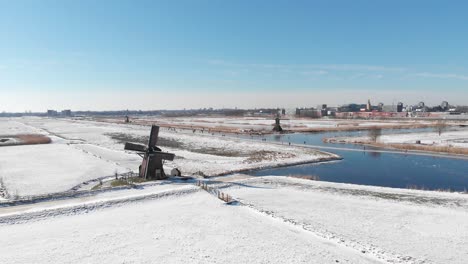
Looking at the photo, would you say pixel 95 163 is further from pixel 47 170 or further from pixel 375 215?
pixel 375 215

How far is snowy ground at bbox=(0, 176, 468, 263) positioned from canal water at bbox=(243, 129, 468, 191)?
223 inches

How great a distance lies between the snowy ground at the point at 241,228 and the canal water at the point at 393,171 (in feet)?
18.6

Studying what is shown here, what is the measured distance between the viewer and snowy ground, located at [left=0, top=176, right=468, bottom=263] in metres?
14.6

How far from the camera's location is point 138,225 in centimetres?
1808

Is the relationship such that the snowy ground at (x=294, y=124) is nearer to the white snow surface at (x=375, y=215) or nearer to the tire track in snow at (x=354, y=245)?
the white snow surface at (x=375, y=215)

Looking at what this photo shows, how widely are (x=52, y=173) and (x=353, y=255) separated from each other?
27625mm

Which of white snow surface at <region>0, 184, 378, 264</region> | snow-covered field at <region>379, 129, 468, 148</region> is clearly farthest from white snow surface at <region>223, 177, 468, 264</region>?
snow-covered field at <region>379, 129, 468, 148</region>

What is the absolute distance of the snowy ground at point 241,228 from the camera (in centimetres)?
1459

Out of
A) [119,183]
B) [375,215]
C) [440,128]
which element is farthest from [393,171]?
[440,128]

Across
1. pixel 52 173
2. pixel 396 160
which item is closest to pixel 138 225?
pixel 52 173

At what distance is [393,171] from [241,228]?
23439 mm

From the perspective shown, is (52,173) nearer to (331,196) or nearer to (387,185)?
(331,196)

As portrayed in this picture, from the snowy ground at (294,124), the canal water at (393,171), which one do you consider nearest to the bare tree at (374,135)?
the snowy ground at (294,124)

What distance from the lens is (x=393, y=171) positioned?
3525cm
